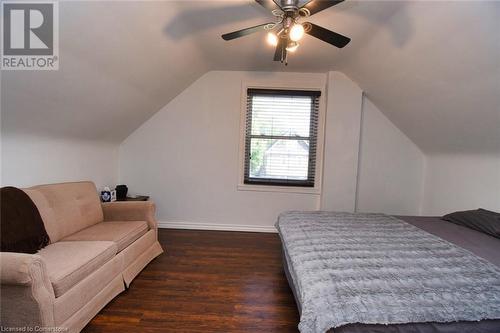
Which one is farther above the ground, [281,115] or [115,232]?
[281,115]

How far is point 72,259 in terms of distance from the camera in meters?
1.67

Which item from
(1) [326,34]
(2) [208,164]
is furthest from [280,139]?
(1) [326,34]

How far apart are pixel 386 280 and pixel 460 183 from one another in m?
2.64

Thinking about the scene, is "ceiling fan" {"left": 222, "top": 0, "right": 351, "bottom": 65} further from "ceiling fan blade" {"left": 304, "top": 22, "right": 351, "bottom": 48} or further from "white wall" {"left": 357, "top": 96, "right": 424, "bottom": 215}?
"white wall" {"left": 357, "top": 96, "right": 424, "bottom": 215}

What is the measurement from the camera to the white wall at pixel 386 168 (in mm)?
3697

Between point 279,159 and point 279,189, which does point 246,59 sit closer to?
point 279,159

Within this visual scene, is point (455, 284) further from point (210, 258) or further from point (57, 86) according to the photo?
point (57, 86)

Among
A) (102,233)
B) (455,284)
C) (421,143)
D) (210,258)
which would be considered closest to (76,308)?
(102,233)

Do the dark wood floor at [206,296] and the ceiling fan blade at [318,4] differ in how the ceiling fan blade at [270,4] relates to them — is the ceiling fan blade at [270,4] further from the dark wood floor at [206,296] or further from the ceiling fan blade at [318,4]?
the dark wood floor at [206,296]

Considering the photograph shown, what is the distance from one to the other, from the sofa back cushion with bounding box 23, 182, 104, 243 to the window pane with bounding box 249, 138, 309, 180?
2.13m

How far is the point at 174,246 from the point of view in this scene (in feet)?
10.3

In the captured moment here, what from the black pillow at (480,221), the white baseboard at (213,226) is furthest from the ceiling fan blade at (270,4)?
the white baseboard at (213,226)

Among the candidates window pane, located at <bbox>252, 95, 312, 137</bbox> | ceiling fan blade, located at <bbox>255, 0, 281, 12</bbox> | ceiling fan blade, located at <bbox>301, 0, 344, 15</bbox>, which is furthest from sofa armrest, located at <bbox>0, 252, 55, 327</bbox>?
window pane, located at <bbox>252, 95, 312, 137</bbox>

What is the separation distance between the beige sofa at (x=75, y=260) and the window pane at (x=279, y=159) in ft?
5.67
